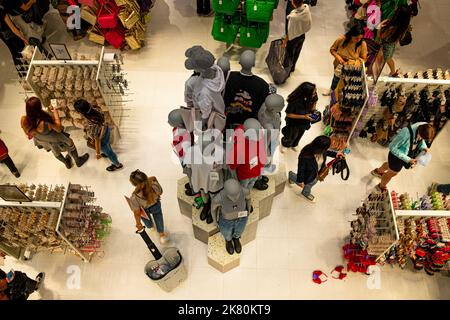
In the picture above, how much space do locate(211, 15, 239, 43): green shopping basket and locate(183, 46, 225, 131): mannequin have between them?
9.67ft

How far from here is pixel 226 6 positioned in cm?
718

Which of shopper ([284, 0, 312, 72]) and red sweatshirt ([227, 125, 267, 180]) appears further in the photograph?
shopper ([284, 0, 312, 72])

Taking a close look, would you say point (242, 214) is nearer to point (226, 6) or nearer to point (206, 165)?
point (206, 165)

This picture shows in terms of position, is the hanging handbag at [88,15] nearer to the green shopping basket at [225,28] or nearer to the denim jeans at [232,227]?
the green shopping basket at [225,28]

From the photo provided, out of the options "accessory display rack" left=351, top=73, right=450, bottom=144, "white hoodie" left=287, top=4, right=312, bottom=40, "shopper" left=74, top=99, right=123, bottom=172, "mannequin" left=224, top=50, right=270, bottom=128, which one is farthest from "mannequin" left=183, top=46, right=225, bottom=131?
"accessory display rack" left=351, top=73, right=450, bottom=144

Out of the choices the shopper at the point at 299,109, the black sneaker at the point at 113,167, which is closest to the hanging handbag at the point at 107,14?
the black sneaker at the point at 113,167

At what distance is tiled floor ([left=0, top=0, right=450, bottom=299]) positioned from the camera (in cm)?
561

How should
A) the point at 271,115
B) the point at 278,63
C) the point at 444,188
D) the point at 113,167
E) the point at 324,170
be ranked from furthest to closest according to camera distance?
the point at 278,63 < the point at 113,167 < the point at 444,188 < the point at 324,170 < the point at 271,115

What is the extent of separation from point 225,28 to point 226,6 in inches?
20.7

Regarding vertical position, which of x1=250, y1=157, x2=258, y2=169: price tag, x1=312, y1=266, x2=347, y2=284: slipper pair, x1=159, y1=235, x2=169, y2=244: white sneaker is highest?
x1=250, y1=157, x2=258, y2=169: price tag

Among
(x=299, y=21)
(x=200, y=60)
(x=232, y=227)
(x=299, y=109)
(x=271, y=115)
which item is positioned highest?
(x=200, y=60)

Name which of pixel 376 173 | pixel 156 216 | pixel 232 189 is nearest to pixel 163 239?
pixel 156 216

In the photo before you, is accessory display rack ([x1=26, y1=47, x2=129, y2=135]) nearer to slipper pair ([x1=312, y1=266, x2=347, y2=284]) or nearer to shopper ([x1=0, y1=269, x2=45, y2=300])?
shopper ([x1=0, y1=269, x2=45, y2=300])
